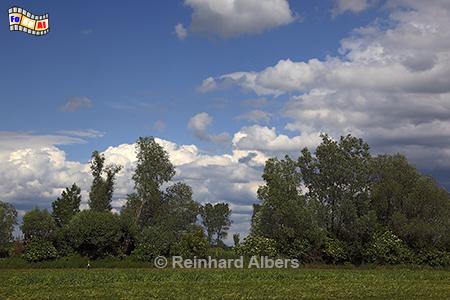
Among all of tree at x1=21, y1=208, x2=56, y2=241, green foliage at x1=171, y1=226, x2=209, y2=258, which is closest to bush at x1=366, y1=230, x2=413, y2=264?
green foliage at x1=171, y1=226, x2=209, y2=258

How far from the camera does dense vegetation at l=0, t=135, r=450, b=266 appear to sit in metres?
69.7

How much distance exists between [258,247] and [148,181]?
903 inches

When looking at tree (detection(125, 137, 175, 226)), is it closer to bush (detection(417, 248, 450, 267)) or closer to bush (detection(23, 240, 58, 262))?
bush (detection(23, 240, 58, 262))

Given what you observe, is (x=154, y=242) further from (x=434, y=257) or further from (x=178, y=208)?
(x=434, y=257)

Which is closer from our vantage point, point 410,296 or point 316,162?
point 410,296

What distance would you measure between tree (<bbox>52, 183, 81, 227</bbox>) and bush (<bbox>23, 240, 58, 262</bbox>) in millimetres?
15131

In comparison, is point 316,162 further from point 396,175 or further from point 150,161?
point 150,161

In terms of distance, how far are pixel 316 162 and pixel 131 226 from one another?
27.3 m

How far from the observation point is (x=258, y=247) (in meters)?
70.1

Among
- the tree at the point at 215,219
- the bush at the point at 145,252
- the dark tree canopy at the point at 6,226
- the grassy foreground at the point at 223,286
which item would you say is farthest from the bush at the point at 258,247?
the tree at the point at 215,219

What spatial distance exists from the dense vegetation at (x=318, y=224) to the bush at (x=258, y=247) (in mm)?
127

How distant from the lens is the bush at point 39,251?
6475 centimetres

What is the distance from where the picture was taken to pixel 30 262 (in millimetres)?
63812

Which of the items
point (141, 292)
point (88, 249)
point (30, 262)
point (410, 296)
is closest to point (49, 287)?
point (141, 292)
